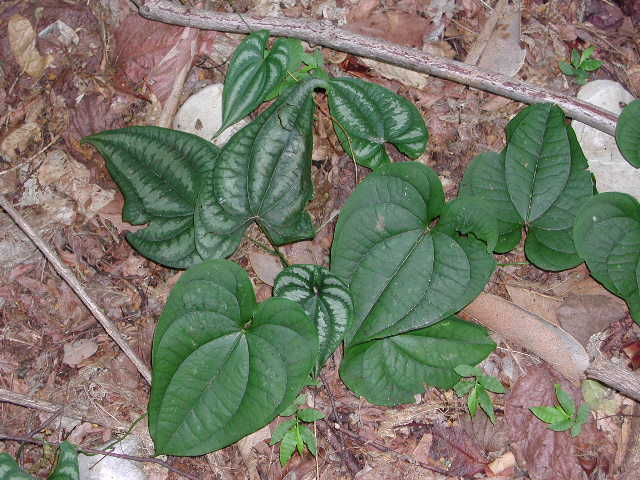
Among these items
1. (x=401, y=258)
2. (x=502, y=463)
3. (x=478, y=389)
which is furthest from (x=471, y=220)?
(x=502, y=463)

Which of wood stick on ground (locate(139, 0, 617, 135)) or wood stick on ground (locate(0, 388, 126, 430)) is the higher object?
wood stick on ground (locate(139, 0, 617, 135))

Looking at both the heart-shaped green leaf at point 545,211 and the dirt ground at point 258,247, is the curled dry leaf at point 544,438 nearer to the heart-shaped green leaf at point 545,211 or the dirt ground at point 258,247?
the dirt ground at point 258,247

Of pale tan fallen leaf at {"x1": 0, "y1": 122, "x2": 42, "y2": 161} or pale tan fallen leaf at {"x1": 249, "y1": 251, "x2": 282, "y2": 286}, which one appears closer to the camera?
pale tan fallen leaf at {"x1": 249, "y1": 251, "x2": 282, "y2": 286}

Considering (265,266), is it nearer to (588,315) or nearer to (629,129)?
(588,315)

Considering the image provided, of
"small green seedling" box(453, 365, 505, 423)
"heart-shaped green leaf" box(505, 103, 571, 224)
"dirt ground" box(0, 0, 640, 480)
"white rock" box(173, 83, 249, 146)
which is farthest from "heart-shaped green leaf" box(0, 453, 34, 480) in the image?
Answer: "heart-shaped green leaf" box(505, 103, 571, 224)

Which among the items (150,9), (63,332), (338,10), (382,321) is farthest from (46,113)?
(382,321)

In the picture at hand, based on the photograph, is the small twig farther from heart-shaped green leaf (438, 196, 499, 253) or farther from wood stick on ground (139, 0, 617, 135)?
wood stick on ground (139, 0, 617, 135)

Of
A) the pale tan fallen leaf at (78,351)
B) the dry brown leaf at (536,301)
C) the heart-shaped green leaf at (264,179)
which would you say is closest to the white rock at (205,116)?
the heart-shaped green leaf at (264,179)
